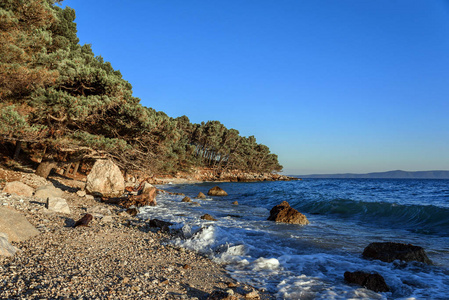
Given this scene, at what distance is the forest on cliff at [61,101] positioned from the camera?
9.34 m

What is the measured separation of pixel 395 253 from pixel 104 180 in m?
13.3

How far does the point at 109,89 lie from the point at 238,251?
1020 centimetres

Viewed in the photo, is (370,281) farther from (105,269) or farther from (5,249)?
(5,249)

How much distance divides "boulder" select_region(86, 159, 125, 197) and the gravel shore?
732 cm

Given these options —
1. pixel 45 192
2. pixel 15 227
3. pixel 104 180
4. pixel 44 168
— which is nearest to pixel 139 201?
pixel 104 180

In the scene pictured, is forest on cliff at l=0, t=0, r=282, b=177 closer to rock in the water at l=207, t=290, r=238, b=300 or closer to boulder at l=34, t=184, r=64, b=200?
boulder at l=34, t=184, r=64, b=200

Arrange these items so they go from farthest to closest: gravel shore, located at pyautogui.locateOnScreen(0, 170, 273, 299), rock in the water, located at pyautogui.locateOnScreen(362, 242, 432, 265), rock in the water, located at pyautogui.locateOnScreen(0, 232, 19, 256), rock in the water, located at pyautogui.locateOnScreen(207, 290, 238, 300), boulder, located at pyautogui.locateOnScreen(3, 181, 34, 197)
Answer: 1. boulder, located at pyautogui.locateOnScreen(3, 181, 34, 197)
2. rock in the water, located at pyautogui.locateOnScreen(362, 242, 432, 265)
3. rock in the water, located at pyautogui.locateOnScreen(0, 232, 19, 256)
4. rock in the water, located at pyautogui.locateOnScreen(207, 290, 238, 300)
5. gravel shore, located at pyautogui.locateOnScreen(0, 170, 273, 299)

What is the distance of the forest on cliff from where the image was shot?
30.7 ft

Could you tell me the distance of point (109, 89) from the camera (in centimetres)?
1266

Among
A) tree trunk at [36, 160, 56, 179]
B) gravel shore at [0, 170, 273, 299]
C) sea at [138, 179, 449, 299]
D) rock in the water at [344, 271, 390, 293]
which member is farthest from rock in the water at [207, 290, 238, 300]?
tree trunk at [36, 160, 56, 179]

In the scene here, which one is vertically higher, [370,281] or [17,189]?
[17,189]

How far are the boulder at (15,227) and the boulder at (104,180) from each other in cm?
886

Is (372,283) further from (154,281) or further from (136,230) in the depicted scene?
(136,230)

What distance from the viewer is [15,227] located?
5051 millimetres
